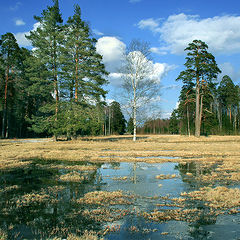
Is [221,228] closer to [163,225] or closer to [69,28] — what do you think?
[163,225]

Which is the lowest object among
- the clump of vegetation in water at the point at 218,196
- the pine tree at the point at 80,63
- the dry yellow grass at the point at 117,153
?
the clump of vegetation in water at the point at 218,196

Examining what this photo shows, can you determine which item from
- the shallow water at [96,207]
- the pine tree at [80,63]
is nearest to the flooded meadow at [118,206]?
the shallow water at [96,207]

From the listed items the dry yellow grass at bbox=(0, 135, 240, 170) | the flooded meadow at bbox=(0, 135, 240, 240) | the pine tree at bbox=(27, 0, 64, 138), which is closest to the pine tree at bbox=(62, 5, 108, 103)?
the pine tree at bbox=(27, 0, 64, 138)

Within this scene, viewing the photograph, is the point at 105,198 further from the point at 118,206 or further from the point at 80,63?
the point at 80,63

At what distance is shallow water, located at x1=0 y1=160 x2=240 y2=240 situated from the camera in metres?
4.55

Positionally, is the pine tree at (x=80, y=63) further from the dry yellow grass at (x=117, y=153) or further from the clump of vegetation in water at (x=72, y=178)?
the clump of vegetation in water at (x=72, y=178)

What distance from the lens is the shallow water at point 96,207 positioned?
455 centimetres

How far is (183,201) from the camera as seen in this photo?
21.2 feet

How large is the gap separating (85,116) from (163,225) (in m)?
25.7

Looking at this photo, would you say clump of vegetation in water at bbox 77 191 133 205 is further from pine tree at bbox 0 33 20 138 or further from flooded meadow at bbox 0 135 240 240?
pine tree at bbox 0 33 20 138

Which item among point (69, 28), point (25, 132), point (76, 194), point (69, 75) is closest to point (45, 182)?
point (76, 194)

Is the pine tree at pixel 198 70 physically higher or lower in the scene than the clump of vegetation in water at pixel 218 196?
higher

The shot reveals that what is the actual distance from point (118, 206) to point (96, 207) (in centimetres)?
56

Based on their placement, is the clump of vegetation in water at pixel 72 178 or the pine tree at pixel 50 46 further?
the pine tree at pixel 50 46
